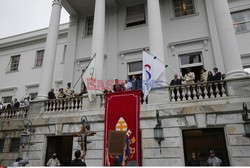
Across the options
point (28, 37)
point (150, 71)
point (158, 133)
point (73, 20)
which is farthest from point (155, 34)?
point (28, 37)

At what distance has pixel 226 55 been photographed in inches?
378

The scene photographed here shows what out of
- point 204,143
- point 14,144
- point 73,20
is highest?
point 73,20

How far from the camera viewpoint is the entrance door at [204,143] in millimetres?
8914

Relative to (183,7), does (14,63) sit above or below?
below

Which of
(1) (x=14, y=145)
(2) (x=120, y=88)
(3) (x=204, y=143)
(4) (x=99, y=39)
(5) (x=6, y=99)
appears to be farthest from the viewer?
(5) (x=6, y=99)

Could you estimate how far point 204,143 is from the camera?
9.28m

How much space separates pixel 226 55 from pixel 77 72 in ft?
36.0

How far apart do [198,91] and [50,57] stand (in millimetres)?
9400

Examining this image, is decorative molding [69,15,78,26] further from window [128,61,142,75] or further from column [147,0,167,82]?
column [147,0,167,82]

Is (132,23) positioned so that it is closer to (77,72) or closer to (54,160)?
(77,72)

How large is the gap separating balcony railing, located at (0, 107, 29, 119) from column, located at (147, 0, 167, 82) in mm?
8789

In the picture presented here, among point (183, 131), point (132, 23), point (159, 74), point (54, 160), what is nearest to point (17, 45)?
point (132, 23)

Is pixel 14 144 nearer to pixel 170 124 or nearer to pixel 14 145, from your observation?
pixel 14 145

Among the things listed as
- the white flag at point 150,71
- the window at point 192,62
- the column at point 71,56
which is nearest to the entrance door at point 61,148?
the column at point 71,56
